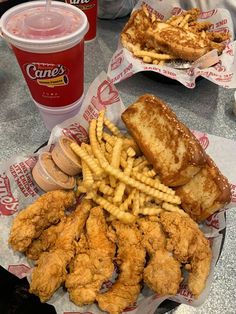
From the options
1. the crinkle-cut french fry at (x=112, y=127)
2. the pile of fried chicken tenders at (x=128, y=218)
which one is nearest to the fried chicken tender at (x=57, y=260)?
the pile of fried chicken tenders at (x=128, y=218)

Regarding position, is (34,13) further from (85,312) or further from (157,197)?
(85,312)

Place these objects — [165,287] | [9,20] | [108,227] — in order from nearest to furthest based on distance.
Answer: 1. [165,287]
2. [108,227]
3. [9,20]

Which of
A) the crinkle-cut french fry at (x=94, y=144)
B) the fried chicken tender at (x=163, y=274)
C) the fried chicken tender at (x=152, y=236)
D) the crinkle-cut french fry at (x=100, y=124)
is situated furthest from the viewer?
the crinkle-cut french fry at (x=100, y=124)

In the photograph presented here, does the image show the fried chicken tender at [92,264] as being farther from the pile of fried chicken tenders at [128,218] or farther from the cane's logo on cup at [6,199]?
the cane's logo on cup at [6,199]

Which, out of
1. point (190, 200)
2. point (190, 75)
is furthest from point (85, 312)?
point (190, 75)

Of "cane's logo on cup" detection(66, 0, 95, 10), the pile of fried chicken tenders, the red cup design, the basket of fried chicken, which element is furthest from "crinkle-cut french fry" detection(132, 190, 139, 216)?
"cane's logo on cup" detection(66, 0, 95, 10)

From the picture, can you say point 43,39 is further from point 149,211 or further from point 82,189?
point 149,211

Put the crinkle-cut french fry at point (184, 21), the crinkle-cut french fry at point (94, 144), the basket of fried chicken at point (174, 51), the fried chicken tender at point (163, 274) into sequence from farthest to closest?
the crinkle-cut french fry at point (184, 21) → the basket of fried chicken at point (174, 51) → the crinkle-cut french fry at point (94, 144) → the fried chicken tender at point (163, 274)
